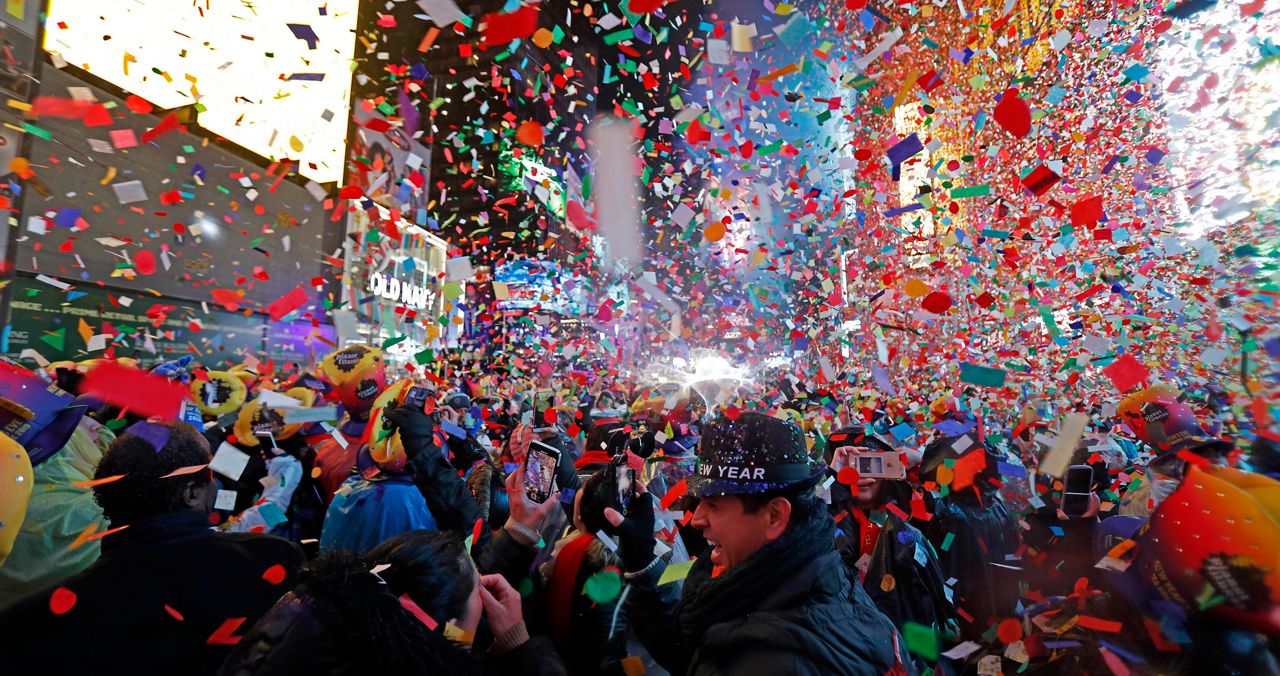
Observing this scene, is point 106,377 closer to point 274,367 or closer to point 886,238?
point 274,367

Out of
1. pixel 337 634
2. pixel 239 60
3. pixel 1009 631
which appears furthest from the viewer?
pixel 239 60

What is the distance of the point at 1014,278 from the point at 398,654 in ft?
45.0

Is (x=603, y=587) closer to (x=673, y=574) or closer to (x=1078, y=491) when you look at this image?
(x=673, y=574)

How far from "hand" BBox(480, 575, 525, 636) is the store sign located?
22416 millimetres

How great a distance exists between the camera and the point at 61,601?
1.91m

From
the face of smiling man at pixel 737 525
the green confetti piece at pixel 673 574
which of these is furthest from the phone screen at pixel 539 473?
the face of smiling man at pixel 737 525

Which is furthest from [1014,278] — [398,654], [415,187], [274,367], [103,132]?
[415,187]

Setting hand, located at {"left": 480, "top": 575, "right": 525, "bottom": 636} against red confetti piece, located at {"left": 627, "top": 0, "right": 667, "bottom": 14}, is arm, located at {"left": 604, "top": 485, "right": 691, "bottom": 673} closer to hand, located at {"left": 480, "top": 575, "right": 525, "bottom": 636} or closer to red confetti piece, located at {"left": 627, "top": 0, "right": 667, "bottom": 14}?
hand, located at {"left": 480, "top": 575, "right": 525, "bottom": 636}

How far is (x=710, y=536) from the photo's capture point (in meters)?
2.05

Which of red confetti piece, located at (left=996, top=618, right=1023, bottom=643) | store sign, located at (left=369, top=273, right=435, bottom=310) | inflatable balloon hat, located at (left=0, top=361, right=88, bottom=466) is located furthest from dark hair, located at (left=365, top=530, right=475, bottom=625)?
store sign, located at (left=369, top=273, right=435, bottom=310)

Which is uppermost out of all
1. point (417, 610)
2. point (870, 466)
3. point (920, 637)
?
point (870, 466)

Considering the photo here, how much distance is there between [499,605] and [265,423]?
4.27 metres

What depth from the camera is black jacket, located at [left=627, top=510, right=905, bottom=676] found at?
4.99 ft

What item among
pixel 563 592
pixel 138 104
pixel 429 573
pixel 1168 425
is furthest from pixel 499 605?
pixel 138 104
